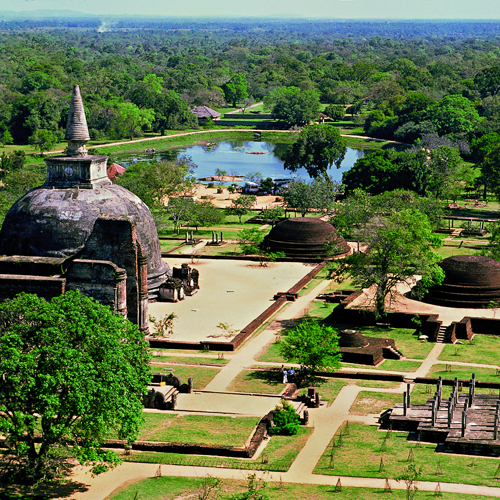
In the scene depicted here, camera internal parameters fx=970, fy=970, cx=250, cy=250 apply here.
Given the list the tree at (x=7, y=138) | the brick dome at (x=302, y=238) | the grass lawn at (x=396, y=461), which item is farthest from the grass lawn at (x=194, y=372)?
the tree at (x=7, y=138)

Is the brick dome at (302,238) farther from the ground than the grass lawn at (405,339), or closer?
farther from the ground

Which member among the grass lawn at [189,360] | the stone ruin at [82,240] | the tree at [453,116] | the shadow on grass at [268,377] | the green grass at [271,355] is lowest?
the green grass at [271,355]

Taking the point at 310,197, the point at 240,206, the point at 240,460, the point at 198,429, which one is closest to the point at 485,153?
the point at 310,197

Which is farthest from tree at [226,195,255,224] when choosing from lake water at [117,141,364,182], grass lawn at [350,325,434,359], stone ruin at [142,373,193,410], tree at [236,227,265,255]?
stone ruin at [142,373,193,410]

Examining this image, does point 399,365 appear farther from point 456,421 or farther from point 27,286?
point 27,286

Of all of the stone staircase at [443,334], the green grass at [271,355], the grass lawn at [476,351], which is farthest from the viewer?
the stone staircase at [443,334]

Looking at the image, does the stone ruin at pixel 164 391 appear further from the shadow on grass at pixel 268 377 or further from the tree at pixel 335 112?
the tree at pixel 335 112
